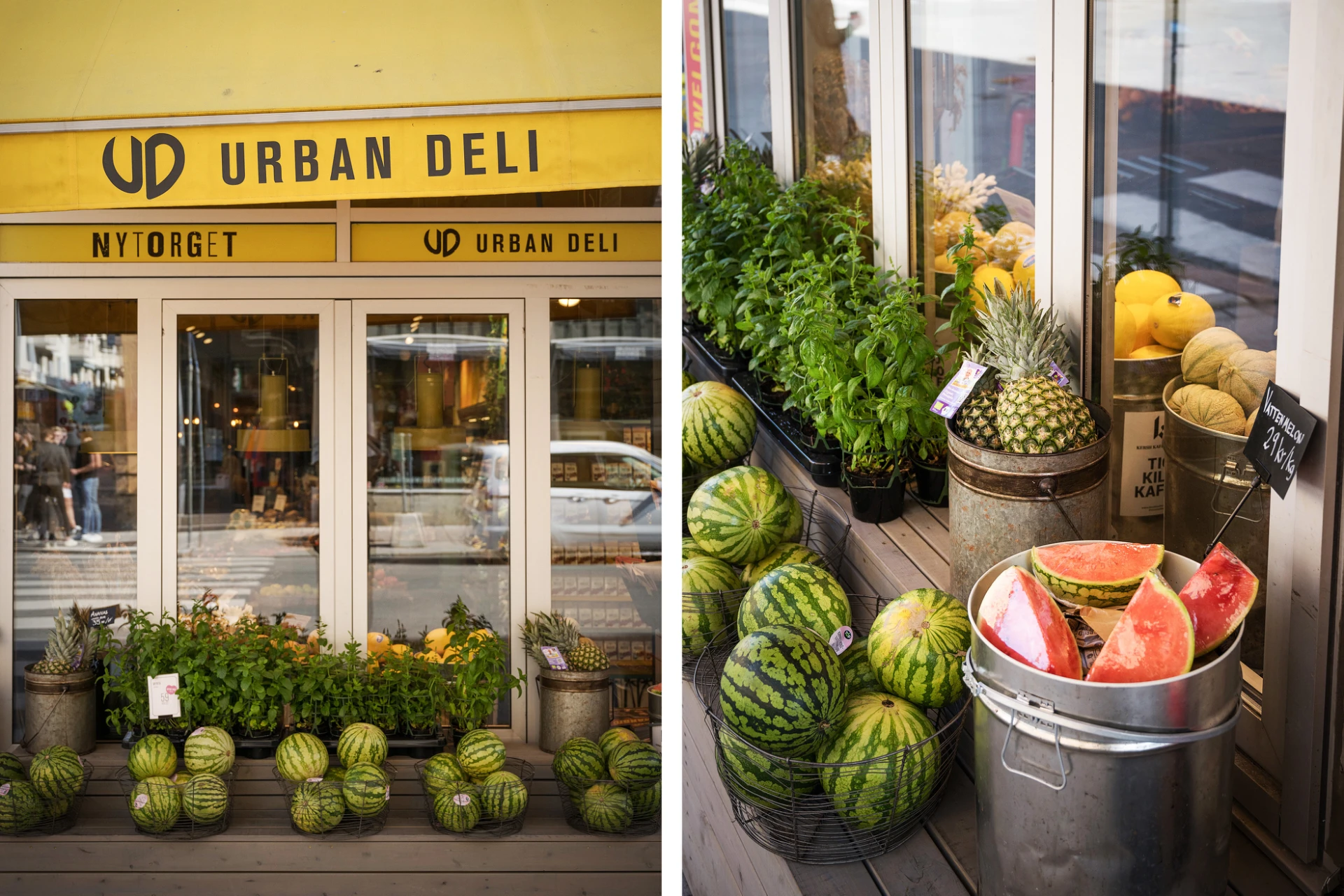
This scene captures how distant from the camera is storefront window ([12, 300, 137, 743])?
3773 mm

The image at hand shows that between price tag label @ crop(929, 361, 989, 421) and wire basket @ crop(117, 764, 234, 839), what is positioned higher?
price tag label @ crop(929, 361, 989, 421)

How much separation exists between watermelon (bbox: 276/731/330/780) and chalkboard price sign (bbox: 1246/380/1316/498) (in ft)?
9.92

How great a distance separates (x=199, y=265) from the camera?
3693 mm

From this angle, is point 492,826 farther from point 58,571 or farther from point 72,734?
point 58,571

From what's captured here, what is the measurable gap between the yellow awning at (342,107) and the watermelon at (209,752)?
2.00 m

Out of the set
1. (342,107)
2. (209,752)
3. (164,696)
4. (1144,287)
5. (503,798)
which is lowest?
(503,798)

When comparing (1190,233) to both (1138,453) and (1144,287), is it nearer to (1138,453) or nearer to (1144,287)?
(1144,287)

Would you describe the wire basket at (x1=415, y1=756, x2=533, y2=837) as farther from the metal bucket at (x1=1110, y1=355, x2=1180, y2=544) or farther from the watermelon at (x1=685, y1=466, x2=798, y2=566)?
the metal bucket at (x1=1110, y1=355, x2=1180, y2=544)

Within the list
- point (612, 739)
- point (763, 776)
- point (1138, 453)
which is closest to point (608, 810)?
point (612, 739)

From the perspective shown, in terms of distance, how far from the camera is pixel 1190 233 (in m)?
1.64

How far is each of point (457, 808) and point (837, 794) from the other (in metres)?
1.99

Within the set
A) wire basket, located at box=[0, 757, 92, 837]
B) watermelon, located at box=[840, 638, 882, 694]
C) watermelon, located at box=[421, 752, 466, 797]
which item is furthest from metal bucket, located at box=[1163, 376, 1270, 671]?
wire basket, located at box=[0, 757, 92, 837]

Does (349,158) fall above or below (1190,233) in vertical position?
above

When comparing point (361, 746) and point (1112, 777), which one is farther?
point (361, 746)
